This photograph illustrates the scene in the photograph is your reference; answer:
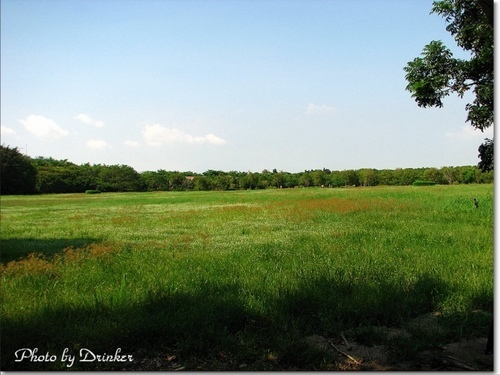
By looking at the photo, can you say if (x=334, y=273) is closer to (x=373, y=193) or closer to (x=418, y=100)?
(x=418, y=100)

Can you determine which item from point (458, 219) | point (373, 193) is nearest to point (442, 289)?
point (458, 219)

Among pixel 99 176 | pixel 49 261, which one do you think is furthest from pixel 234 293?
pixel 99 176

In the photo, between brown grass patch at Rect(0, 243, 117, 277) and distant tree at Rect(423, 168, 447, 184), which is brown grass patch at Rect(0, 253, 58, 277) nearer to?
brown grass patch at Rect(0, 243, 117, 277)

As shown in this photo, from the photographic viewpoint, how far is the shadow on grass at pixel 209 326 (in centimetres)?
321

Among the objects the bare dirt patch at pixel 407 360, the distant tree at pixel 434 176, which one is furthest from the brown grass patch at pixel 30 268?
the distant tree at pixel 434 176

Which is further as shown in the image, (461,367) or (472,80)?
(472,80)

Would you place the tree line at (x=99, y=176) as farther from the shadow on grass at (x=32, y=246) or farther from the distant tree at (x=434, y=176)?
the shadow on grass at (x=32, y=246)

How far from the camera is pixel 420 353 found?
3.24 m

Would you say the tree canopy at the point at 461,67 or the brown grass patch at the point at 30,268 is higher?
the tree canopy at the point at 461,67

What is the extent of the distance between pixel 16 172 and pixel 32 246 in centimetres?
214

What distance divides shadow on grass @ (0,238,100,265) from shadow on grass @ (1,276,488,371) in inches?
132

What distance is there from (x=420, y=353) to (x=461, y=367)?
13.6 inches

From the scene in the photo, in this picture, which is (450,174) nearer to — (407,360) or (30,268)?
(407,360)

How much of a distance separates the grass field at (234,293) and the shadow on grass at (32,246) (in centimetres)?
5
